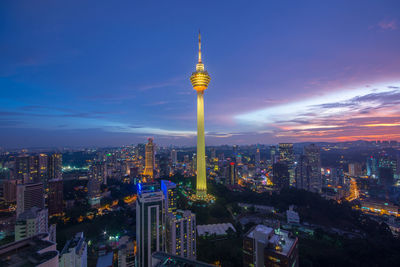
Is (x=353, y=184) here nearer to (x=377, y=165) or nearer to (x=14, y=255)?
(x=377, y=165)

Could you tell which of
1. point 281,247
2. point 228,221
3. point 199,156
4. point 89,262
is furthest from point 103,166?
point 281,247

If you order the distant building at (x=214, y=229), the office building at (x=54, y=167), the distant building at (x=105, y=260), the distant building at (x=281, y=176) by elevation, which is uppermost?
the office building at (x=54, y=167)

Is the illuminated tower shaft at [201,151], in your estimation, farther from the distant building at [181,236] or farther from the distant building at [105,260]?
the distant building at [105,260]

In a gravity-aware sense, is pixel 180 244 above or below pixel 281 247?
below

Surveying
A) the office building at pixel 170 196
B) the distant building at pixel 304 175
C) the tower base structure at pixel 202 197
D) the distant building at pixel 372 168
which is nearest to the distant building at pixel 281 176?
the distant building at pixel 304 175

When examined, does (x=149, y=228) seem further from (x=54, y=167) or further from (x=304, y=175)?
(x=54, y=167)

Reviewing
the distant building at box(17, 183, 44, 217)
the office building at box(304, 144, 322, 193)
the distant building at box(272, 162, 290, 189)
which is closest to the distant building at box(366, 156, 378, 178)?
the office building at box(304, 144, 322, 193)

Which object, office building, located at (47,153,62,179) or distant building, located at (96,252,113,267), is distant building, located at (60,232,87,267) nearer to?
distant building, located at (96,252,113,267)

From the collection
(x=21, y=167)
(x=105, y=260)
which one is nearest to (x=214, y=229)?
(x=105, y=260)
